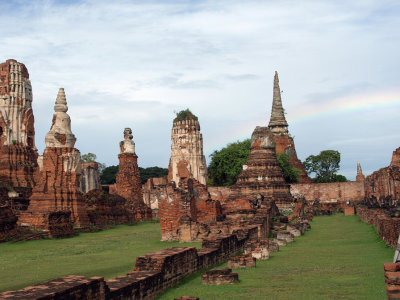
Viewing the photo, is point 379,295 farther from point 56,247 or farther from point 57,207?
point 57,207

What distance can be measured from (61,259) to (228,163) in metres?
34.3

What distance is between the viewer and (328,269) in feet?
27.2

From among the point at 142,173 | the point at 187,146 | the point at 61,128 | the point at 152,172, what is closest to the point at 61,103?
the point at 61,128

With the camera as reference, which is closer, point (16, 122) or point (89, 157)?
point (16, 122)

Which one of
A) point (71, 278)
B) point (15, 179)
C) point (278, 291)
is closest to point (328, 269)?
point (278, 291)

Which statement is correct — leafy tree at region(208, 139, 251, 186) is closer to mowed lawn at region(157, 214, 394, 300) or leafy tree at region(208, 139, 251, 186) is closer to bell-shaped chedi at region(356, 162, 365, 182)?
bell-shaped chedi at region(356, 162, 365, 182)

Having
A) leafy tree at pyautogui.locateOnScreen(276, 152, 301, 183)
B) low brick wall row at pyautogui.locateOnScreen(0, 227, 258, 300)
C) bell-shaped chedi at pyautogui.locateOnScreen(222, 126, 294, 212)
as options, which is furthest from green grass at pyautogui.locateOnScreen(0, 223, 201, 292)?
leafy tree at pyautogui.locateOnScreen(276, 152, 301, 183)

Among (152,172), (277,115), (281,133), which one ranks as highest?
(277,115)

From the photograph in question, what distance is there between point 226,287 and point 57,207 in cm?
1378

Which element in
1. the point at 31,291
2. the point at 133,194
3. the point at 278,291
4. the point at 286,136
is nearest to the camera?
the point at 31,291

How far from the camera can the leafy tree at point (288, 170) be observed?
42.7 metres

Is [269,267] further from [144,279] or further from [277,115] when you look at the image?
[277,115]

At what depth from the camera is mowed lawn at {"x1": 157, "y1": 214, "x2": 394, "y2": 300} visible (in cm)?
638

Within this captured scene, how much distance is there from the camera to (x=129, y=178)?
28.8 m
